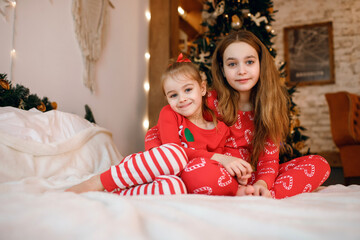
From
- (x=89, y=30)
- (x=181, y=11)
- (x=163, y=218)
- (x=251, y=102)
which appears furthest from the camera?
(x=181, y=11)

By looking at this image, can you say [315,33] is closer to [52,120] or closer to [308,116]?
[308,116]

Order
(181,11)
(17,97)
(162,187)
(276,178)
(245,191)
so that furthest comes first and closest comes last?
1. (181,11)
2. (17,97)
3. (276,178)
4. (245,191)
5. (162,187)

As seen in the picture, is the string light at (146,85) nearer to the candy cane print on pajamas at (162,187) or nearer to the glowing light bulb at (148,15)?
the glowing light bulb at (148,15)

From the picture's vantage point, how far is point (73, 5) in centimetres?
188

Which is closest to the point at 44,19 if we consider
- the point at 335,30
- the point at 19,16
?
the point at 19,16

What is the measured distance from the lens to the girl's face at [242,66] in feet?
4.38

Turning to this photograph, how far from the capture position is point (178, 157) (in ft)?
3.17

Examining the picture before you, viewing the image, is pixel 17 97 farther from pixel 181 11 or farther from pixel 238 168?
pixel 181 11

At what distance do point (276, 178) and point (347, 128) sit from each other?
6.20 ft

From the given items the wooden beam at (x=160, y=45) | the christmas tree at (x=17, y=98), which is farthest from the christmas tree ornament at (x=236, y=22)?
the christmas tree at (x=17, y=98)

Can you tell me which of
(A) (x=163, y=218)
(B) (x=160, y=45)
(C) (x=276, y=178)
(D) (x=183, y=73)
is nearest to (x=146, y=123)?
(B) (x=160, y=45)

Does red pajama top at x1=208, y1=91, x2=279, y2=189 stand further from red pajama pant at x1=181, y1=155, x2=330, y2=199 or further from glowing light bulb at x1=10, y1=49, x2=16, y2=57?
glowing light bulb at x1=10, y1=49, x2=16, y2=57

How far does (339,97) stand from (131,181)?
2.60m

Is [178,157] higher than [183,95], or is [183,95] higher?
[183,95]
